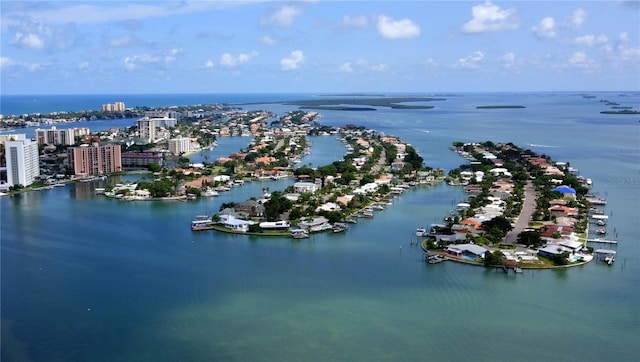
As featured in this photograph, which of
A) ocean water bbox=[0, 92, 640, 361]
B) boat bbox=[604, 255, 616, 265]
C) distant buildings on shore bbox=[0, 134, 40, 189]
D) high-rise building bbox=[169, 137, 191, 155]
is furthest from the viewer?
high-rise building bbox=[169, 137, 191, 155]

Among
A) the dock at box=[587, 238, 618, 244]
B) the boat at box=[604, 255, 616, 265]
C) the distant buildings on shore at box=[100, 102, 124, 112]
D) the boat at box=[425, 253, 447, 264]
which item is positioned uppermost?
the distant buildings on shore at box=[100, 102, 124, 112]

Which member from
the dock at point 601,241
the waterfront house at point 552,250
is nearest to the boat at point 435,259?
the waterfront house at point 552,250

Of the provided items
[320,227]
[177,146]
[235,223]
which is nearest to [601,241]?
[320,227]

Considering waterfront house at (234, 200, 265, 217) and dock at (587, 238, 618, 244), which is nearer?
dock at (587, 238, 618, 244)

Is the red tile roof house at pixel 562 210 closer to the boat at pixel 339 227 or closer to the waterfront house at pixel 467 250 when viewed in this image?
the waterfront house at pixel 467 250

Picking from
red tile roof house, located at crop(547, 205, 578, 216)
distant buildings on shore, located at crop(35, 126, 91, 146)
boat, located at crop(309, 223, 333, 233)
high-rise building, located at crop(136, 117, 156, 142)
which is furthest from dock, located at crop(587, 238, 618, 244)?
distant buildings on shore, located at crop(35, 126, 91, 146)

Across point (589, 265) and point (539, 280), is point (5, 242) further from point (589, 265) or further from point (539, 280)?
point (589, 265)

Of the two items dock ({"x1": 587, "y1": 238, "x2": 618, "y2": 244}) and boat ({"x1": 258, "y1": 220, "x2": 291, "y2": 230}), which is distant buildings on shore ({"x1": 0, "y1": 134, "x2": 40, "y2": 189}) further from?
dock ({"x1": 587, "y1": 238, "x2": 618, "y2": 244})

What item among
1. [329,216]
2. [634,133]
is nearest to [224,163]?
[329,216]
